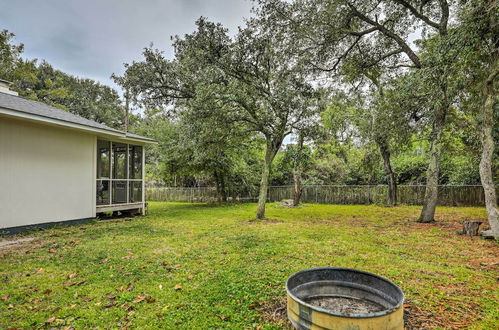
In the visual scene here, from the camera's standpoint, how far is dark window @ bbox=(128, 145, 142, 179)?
10034mm

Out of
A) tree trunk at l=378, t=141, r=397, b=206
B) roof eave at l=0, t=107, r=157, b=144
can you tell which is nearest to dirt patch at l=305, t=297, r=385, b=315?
roof eave at l=0, t=107, r=157, b=144

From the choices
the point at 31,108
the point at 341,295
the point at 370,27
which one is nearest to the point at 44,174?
the point at 31,108

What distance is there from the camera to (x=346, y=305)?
2.43 m

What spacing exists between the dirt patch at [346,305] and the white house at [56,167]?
7777 mm

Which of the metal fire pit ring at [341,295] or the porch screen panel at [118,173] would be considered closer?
the metal fire pit ring at [341,295]

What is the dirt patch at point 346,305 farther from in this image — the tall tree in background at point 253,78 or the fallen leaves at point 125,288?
the tall tree in background at point 253,78

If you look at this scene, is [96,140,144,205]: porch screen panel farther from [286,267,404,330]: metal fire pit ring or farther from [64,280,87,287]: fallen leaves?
[286,267,404,330]: metal fire pit ring

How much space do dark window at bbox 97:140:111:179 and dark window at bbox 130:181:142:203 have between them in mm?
1032

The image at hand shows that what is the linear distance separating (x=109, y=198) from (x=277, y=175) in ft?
35.9

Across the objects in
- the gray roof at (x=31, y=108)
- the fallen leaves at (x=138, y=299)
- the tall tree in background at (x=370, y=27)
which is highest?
the tall tree in background at (x=370, y=27)

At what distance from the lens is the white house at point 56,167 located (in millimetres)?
6426

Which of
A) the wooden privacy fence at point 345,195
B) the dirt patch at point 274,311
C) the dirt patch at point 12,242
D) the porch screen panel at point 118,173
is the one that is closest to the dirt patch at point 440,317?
the dirt patch at point 274,311

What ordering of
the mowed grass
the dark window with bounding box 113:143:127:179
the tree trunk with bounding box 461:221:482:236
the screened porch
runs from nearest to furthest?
1. the mowed grass
2. the tree trunk with bounding box 461:221:482:236
3. the screened porch
4. the dark window with bounding box 113:143:127:179

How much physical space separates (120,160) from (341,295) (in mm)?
9500
